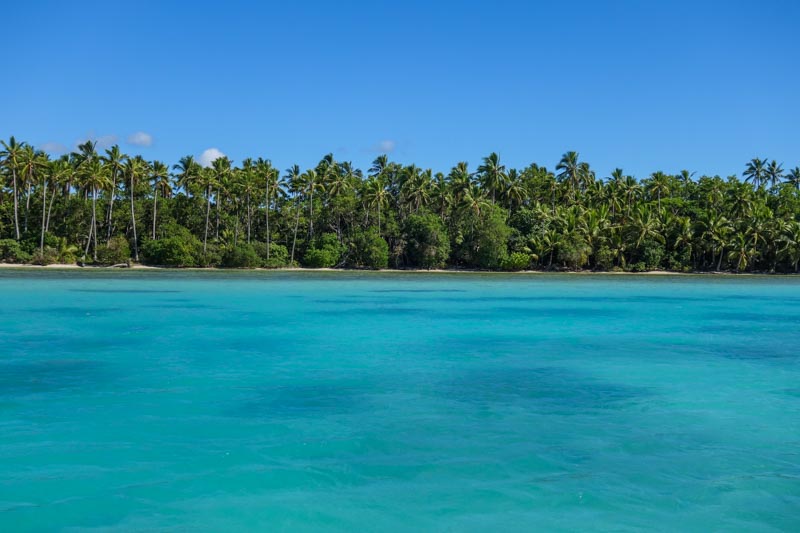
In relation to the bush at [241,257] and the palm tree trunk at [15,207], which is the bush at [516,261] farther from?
the palm tree trunk at [15,207]

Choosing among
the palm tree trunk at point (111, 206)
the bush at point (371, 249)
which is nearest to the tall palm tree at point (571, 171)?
the bush at point (371, 249)

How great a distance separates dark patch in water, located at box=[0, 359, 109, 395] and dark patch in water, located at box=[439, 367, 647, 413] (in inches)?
325

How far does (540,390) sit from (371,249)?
64.7 m

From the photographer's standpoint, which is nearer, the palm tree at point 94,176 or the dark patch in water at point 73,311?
the dark patch in water at point 73,311

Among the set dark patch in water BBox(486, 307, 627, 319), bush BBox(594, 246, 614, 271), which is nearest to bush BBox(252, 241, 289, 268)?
bush BBox(594, 246, 614, 271)

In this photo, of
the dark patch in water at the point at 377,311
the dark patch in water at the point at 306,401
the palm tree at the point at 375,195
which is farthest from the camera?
the palm tree at the point at 375,195

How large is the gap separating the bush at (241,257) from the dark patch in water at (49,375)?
196 ft

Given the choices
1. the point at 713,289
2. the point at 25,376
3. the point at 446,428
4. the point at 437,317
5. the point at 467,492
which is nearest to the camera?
the point at 467,492

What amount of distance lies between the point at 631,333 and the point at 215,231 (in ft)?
220

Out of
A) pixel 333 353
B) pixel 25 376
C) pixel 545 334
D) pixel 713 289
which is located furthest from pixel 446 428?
pixel 713 289

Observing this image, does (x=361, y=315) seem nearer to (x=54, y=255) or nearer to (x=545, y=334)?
(x=545, y=334)

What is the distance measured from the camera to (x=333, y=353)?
66.8 ft

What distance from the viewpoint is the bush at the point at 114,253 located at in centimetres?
7344

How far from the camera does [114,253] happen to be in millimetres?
73500
